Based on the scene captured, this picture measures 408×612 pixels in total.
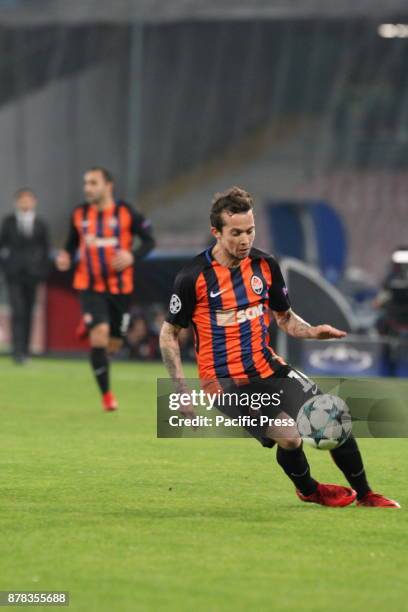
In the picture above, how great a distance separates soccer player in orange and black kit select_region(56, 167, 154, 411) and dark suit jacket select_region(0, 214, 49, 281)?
19.5 ft

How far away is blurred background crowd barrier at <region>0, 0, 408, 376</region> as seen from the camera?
31.9 meters

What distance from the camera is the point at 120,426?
1175cm

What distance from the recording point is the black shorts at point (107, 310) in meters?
12.8

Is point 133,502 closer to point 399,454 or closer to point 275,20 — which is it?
point 399,454

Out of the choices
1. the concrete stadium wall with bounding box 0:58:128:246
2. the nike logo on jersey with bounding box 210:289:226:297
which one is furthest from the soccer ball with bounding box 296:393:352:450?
the concrete stadium wall with bounding box 0:58:128:246

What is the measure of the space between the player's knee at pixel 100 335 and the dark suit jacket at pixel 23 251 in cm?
628

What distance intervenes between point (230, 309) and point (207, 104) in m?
26.7

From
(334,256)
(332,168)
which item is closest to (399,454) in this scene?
(334,256)

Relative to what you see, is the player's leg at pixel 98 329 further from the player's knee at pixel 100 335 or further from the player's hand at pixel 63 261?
the player's hand at pixel 63 261

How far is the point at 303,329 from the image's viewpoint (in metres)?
7.30

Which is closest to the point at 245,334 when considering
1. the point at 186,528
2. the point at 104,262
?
the point at 186,528

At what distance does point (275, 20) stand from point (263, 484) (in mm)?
25077

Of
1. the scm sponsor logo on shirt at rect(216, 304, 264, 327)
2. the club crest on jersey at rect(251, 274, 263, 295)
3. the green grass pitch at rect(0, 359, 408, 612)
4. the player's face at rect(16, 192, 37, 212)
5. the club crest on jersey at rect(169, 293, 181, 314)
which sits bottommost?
the green grass pitch at rect(0, 359, 408, 612)

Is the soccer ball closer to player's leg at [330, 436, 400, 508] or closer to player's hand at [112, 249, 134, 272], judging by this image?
player's leg at [330, 436, 400, 508]
